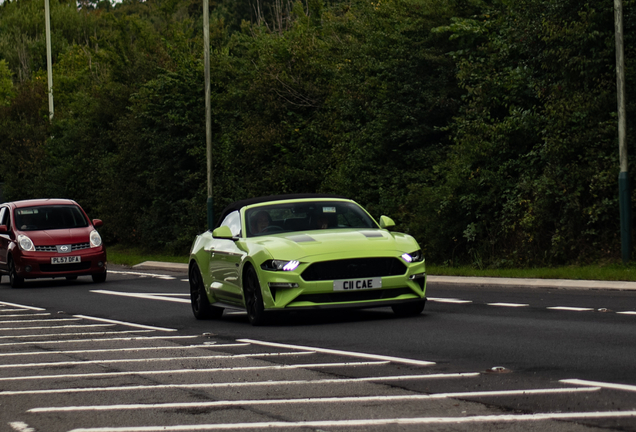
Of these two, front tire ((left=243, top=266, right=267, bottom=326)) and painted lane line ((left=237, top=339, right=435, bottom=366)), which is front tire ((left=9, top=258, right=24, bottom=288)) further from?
painted lane line ((left=237, top=339, right=435, bottom=366))

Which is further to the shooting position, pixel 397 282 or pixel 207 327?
pixel 207 327

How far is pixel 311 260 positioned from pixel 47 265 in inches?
507

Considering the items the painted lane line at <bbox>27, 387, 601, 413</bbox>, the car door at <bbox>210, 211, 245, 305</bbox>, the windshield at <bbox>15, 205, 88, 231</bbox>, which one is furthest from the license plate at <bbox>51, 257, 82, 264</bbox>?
the painted lane line at <bbox>27, 387, 601, 413</bbox>

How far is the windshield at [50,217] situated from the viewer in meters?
25.5

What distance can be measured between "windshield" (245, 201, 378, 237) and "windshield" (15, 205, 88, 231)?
39.8ft

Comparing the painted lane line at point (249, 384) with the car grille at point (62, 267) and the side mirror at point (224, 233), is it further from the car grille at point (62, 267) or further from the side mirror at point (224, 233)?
the car grille at point (62, 267)

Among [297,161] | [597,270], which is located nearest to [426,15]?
[297,161]

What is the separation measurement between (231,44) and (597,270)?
27.0 m

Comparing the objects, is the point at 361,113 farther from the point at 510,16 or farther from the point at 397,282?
the point at 397,282

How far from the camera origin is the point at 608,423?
6.24 meters

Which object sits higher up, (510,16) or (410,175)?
(510,16)

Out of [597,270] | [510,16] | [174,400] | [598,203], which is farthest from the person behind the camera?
[510,16]

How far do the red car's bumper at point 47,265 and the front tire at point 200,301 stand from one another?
365 inches

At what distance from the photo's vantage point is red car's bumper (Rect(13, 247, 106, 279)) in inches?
952
